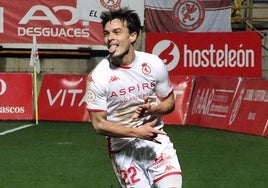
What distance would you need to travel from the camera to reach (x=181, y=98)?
17.9 m

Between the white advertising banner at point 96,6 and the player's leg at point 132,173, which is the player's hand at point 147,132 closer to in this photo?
the player's leg at point 132,173

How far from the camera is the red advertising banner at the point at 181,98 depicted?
17.6m

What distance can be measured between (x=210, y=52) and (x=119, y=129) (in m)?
15.0

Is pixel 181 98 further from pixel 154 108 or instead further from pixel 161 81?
pixel 154 108

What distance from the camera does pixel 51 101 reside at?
61.5 feet

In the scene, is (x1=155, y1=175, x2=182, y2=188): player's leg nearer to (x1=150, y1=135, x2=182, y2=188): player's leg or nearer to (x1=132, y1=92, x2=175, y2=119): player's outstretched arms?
(x1=150, y1=135, x2=182, y2=188): player's leg

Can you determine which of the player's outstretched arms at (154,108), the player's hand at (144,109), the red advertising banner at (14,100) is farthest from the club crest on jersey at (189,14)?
the player's hand at (144,109)

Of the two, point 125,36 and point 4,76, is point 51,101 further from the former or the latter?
point 125,36

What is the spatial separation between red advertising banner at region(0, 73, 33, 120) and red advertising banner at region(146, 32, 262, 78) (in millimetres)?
3950

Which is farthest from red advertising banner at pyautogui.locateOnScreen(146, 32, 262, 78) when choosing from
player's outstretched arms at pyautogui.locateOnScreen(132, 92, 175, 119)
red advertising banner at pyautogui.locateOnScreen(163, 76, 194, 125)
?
player's outstretched arms at pyautogui.locateOnScreen(132, 92, 175, 119)

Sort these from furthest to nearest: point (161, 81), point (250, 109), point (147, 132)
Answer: point (250, 109) < point (161, 81) < point (147, 132)

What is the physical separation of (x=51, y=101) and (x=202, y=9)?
17.6 feet

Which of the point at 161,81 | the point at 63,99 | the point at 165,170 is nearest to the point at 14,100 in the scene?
the point at 63,99

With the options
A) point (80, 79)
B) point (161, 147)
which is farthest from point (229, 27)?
point (161, 147)
